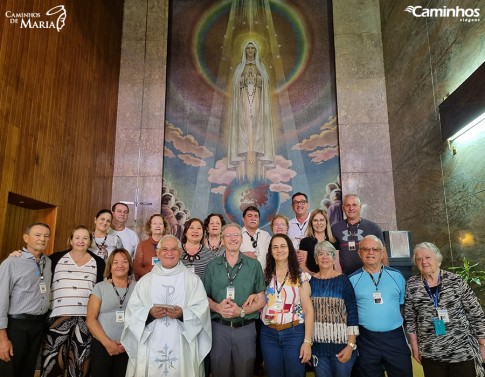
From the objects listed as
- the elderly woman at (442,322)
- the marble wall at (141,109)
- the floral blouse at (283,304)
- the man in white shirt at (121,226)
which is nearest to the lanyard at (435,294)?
the elderly woman at (442,322)

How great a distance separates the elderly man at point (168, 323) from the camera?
2928 millimetres

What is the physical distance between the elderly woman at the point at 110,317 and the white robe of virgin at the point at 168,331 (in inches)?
9.6

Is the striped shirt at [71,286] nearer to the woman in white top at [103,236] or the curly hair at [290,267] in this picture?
the woman in white top at [103,236]

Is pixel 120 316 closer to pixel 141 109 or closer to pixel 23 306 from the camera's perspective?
pixel 23 306

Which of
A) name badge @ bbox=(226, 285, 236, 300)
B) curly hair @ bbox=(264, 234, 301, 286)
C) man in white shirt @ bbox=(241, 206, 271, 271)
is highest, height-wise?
man in white shirt @ bbox=(241, 206, 271, 271)

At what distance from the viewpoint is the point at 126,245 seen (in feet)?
15.5

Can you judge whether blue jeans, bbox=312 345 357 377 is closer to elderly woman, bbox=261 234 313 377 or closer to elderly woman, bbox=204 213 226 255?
elderly woman, bbox=261 234 313 377

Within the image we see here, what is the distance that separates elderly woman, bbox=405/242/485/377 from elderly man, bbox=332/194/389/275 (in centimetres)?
89

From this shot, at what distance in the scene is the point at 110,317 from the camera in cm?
322

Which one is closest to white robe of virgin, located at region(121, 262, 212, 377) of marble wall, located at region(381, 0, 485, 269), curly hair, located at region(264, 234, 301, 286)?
curly hair, located at region(264, 234, 301, 286)

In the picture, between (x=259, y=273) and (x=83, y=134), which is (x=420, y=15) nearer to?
(x=259, y=273)

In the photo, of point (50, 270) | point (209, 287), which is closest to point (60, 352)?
point (50, 270)

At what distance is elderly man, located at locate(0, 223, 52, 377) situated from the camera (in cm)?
314

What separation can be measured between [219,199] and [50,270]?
13.7 ft
